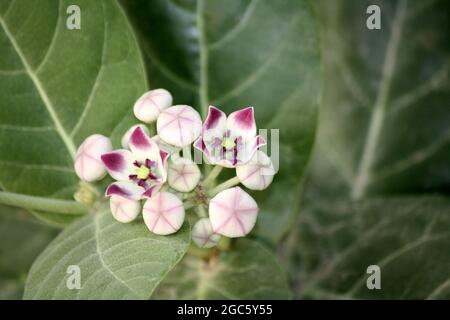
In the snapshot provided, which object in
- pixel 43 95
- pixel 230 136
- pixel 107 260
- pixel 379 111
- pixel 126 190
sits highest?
pixel 379 111

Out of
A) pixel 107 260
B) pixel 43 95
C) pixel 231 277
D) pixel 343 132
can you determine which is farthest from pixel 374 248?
pixel 43 95

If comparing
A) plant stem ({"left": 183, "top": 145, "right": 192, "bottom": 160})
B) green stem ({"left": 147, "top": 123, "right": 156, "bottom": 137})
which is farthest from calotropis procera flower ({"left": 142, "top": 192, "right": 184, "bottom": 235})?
green stem ({"left": 147, "top": 123, "right": 156, "bottom": 137})

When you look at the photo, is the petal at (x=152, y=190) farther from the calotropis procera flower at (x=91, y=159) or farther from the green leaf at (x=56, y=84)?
the green leaf at (x=56, y=84)

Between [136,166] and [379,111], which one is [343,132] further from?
[136,166]

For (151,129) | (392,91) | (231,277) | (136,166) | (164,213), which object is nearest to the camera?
(164,213)

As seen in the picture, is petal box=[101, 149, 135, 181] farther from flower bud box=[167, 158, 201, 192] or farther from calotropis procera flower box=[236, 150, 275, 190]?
calotropis procera flower box=[236, 150, 275, 190]
